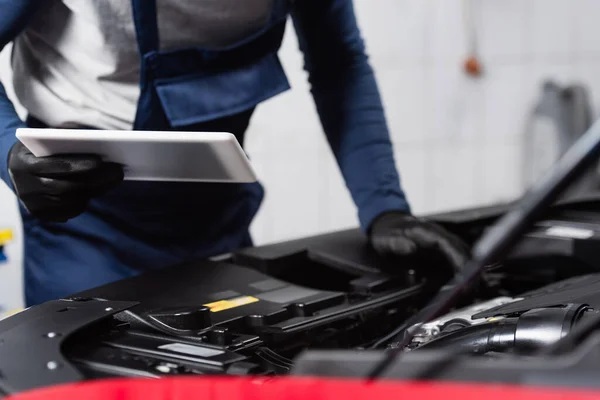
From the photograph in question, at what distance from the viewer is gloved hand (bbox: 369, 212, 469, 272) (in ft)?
2.95

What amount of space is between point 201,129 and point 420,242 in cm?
30

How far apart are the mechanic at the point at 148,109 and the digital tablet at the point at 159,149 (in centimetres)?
10

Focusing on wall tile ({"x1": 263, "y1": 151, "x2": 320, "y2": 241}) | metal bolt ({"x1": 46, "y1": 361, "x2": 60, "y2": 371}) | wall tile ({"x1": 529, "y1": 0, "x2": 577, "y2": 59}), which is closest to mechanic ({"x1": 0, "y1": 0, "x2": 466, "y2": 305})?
metal bolt ({"x1": 46, "y1": 361, "x2": 60, "y2": 371})

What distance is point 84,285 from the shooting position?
3.13 ft

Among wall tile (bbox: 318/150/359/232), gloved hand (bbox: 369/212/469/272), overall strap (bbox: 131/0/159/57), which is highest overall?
overall strap (bbox: 131/0/159/57)

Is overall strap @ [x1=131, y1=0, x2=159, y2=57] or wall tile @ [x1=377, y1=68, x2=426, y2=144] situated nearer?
overall strap @ [x1=131, y1=0, x2=159, y2=57]

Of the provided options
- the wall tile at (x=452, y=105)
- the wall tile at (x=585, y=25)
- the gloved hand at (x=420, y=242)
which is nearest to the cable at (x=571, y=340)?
the gloved hand at (x=420, y=242)

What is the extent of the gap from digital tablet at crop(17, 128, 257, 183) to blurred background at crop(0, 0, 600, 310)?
3.83ft

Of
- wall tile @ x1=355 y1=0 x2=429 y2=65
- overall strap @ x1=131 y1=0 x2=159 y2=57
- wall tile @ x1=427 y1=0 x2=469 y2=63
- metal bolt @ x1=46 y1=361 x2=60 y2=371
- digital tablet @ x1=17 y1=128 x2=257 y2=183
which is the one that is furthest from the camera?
wall tile @ x1=427 y1=0 x2=469 y2=63

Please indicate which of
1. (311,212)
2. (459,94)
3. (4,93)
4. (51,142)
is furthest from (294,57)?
(51,142)

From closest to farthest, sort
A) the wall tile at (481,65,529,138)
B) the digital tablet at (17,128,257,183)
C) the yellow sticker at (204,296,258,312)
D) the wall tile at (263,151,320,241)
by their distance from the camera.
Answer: the digital tablet at (17,128,257,183) → the yellow sticker at (204,296,258,312) → the wall tile at (263,151,320,241) → the wall tile at (481,65,529,138)

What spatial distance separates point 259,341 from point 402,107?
160 cm

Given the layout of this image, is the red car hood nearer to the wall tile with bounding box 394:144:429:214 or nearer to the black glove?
the black glove

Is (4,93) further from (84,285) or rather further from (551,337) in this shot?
(551,337)
